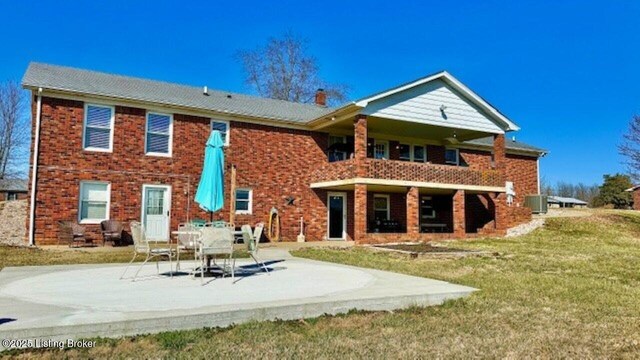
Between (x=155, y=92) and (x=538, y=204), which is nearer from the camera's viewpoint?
(x=155, y=92)

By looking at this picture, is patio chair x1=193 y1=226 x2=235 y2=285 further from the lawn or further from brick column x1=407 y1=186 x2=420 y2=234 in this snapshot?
brick column x1=407 y1=186 x2=420 y2=234

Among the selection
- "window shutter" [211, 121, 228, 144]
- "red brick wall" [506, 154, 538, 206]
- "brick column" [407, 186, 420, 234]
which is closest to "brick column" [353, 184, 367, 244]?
"brick column" [407, 186, 420, 234]

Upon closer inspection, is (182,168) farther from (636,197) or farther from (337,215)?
(636,197)

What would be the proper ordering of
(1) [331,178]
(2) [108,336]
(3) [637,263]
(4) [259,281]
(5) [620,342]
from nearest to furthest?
(2) [108,336]
(5) [620,342]
(4) [259,281]
(3) [637,263]
(1) [331,178]

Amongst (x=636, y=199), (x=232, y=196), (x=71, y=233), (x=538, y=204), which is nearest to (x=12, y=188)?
(x=71, y=233)

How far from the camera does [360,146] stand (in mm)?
17125

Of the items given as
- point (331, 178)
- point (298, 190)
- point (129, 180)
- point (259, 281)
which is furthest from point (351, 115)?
point (259, 281)

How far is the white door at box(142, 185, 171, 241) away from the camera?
16.1 metres

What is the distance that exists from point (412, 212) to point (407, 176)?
1.47 m

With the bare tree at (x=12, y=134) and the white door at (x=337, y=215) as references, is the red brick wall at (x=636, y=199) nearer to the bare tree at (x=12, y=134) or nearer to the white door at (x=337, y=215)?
the white door at (x=337, y=215)

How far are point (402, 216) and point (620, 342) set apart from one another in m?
17.6

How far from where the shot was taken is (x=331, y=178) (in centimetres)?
1838

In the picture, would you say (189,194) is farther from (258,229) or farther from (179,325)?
(179,325)

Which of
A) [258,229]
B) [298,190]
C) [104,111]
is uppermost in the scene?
[104,111]
